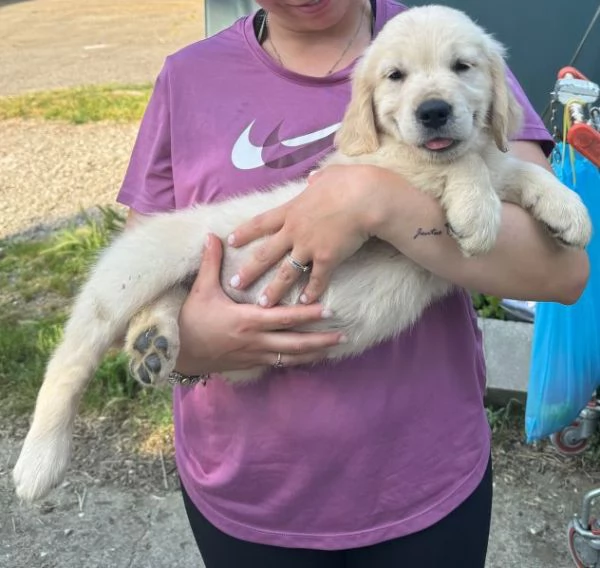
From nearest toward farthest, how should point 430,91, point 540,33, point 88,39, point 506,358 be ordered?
point 430,91 < point 506,358 < point 540,33 < point 88,39

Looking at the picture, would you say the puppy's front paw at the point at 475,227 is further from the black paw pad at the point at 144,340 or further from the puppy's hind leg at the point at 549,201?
the black paw pad at the point at 144,340

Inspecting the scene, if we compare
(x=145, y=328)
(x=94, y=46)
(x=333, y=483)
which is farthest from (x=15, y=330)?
(x=94, y=46)

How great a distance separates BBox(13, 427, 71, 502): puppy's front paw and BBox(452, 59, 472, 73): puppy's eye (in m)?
1.27

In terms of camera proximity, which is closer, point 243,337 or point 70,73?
point 243,337

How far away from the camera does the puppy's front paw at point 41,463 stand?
1756mm

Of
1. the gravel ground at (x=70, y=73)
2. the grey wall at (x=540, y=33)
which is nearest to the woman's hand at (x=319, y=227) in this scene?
the grey wall at (x=540, y=33)

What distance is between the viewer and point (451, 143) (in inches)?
64.7

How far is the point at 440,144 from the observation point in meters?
1.63

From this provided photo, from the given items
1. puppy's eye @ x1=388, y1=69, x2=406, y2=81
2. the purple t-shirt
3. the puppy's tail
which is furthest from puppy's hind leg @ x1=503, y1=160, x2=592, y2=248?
the puppy's tail

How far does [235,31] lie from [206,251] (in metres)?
0.52

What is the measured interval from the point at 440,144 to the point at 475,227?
0.27m

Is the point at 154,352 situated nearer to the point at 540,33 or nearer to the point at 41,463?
the point at 41,463

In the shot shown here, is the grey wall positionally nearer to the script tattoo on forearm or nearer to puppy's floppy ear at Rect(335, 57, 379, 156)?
puppy's floppy ear at Rect(335, 57, 379, 156)

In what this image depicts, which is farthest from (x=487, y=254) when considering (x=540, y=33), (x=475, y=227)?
(x=540, y=33)
